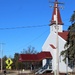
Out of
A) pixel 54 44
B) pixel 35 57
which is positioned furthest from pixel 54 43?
pixel 35 57

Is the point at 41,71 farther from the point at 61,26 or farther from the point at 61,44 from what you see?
the point at 61,26

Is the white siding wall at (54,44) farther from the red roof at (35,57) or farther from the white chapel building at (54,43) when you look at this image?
the red roof at (35,57)

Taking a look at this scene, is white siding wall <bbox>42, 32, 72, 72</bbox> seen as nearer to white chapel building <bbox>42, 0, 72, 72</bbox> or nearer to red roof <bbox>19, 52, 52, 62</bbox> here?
white chapel building <bbox>42, 0, 72, 72</bbox>

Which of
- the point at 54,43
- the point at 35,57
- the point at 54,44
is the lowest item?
the point at 35,57

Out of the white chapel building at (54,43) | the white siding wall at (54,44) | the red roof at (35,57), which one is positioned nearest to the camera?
the white chapel building at (54,43)

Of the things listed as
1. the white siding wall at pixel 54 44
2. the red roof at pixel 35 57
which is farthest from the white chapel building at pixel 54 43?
the red roof at pixel 35 57

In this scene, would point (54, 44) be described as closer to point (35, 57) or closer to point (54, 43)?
point (54, 43)

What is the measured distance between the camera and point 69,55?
186 feet

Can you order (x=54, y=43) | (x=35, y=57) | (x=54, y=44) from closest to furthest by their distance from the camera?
(x=54, y=44) < (x=54, y=43) < (x=35, y=57)

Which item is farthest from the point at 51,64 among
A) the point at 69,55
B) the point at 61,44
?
the point at 69,55

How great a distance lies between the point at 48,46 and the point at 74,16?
22915 millimetres

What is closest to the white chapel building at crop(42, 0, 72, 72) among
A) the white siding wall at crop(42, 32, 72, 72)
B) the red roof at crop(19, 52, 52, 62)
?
the white siding wall at crop(42, 32, 72, 72)

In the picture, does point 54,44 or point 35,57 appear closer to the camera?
point 54,44

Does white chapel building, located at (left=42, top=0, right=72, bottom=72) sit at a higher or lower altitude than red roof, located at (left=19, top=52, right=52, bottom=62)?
higher
